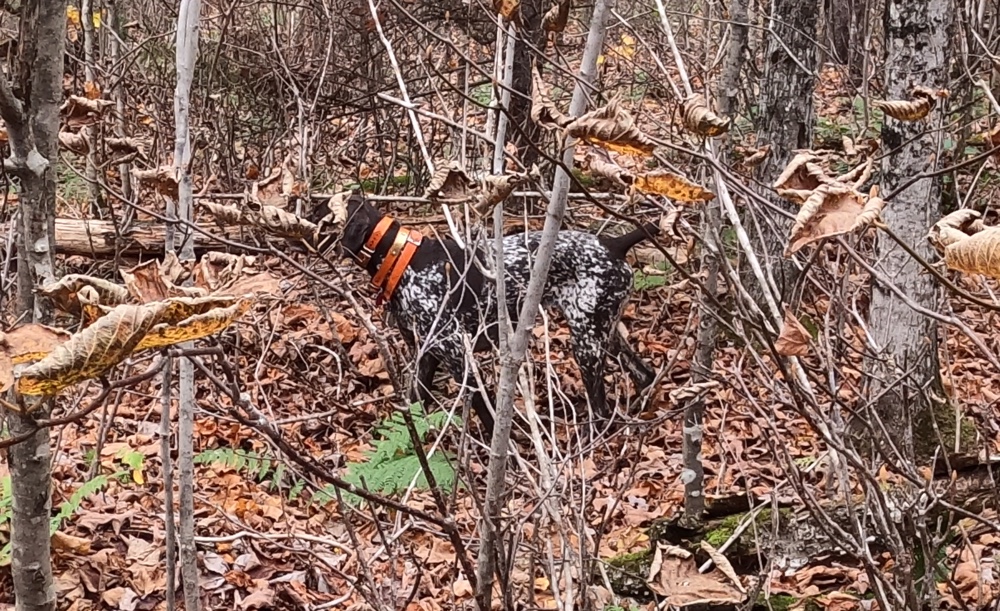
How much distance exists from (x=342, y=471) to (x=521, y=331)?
10.9ft

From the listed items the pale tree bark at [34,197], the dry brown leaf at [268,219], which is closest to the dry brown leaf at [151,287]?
the dry brown leaf at [268,219]

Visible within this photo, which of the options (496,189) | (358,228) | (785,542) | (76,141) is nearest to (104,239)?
(358,228)

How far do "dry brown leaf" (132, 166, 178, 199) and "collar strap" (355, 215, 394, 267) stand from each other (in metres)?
3.42

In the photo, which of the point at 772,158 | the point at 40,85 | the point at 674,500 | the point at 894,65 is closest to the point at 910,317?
the point at 894,65

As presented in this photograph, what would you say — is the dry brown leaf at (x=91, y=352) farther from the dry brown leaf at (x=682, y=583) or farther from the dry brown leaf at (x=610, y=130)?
the dry brown leaf at (x=682, y=583)

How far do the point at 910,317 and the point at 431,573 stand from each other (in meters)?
2.42

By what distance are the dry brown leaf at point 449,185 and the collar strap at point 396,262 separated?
3.81m

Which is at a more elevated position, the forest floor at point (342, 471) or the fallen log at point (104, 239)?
the fallen log at point (104, 239)

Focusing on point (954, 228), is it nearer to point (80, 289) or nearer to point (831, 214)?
point (831, 214)

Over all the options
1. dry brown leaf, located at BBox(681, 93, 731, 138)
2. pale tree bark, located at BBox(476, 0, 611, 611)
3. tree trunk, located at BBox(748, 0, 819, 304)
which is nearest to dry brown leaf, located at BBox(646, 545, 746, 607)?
pale tree bark, located at BBox(476, 0, 611, 611)

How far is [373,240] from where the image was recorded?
545cm

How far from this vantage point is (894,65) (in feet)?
12.6

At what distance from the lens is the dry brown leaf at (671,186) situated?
1.59 metres

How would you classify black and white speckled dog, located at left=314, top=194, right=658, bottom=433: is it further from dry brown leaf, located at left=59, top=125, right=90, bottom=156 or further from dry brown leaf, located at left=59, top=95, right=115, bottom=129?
dry brown leaf, located at left=59, top=125, right=90, bottom=156
